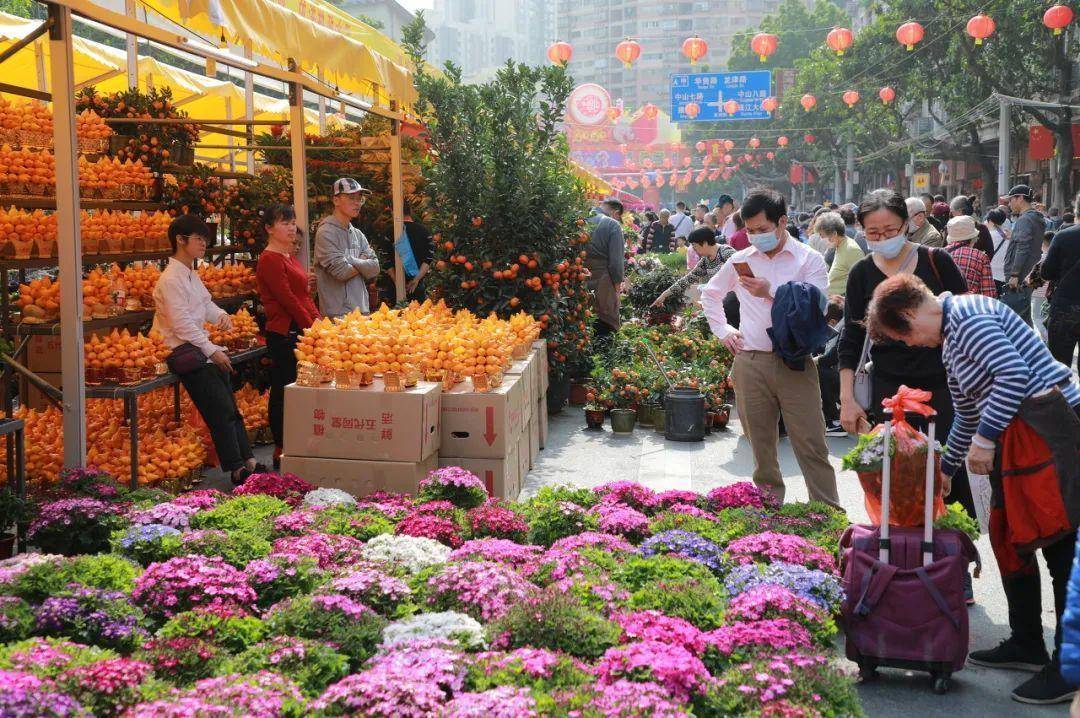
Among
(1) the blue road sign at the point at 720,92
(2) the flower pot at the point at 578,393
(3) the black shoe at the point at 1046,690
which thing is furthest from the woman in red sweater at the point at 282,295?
(1) the blue road sign at the point at 720,92

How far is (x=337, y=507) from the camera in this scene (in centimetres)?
532

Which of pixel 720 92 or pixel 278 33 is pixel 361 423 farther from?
pixel 720 92

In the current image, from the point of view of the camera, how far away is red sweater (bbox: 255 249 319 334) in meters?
7.41

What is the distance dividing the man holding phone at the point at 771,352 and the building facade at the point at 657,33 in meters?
151

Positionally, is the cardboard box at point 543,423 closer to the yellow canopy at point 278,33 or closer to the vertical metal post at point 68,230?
the yellow canopy at point 278,33

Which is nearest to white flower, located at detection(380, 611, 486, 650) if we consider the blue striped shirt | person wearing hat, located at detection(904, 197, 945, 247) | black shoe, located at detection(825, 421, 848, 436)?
the blue striped shirt

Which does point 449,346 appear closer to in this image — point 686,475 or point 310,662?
point 686,475

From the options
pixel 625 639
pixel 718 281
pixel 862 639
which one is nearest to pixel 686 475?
pixel 718 281

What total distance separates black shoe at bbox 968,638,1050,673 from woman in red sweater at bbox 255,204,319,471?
4749 millimetres

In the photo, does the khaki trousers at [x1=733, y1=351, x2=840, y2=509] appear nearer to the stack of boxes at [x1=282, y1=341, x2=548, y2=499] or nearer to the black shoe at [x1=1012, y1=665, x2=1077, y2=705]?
the stack of boxes at [x1=282, y1=341, x2=548, y2=499]

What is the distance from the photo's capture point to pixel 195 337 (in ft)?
22.9

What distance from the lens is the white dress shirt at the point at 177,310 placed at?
273 inches

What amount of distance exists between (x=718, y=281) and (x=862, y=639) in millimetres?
2550

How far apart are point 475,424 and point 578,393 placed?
4.64m
